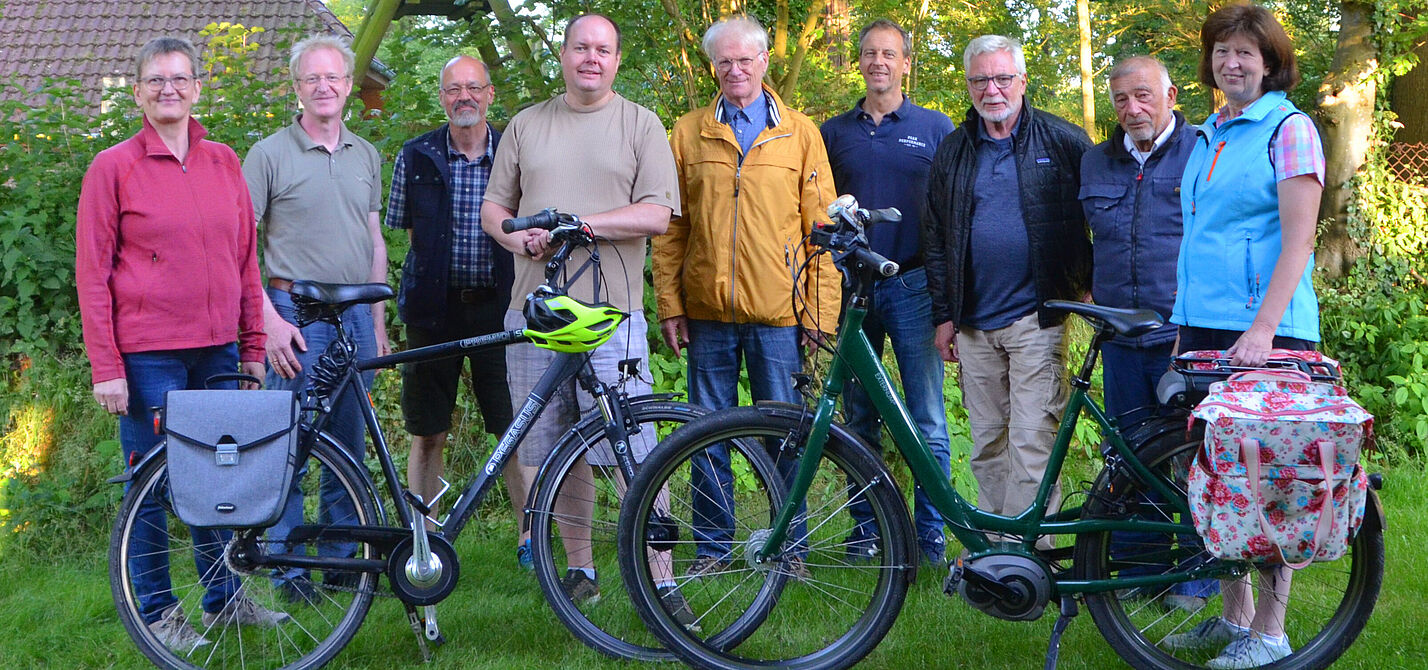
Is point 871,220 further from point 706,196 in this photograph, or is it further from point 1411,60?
point 1411,60

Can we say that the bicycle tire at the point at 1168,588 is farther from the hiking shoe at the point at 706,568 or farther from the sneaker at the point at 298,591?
the sneaker at the point at 298,591

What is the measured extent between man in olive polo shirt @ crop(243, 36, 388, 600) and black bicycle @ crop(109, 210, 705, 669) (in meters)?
0.48

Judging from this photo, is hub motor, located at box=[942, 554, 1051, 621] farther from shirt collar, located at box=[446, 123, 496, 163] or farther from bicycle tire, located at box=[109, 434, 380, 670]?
shirt collar, located at box=[446, 123, 496, 163]

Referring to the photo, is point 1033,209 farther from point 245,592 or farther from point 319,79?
point 245,592

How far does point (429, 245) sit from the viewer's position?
4.23 m

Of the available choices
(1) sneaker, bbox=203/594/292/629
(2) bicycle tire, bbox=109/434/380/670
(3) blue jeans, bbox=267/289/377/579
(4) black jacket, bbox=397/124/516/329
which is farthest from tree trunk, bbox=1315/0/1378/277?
(1) sneaker, bbox=203/594/292/629

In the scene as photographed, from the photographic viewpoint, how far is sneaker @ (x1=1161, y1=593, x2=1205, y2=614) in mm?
3328

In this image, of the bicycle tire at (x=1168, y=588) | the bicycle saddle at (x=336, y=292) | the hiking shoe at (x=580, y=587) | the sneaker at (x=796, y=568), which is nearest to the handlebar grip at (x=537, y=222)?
the bicycle saddle at (x=336, y=292)

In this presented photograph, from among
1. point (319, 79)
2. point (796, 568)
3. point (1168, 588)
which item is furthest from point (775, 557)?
point (319, 79)

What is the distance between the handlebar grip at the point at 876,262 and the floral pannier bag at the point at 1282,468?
0.83 m

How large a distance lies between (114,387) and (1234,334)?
3154 millimetres

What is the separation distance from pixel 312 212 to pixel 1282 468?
304 centimetres

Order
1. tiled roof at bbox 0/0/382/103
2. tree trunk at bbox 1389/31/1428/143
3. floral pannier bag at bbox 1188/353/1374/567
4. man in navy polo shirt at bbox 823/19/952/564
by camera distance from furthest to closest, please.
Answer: tiled roof at bbox 0/0/382/103 → tree trunk at bbox 1389/31/1428/143 → man in navy polo shirt at bbox 823/19/952/564 → floral pannier bag at bbox 1188/353/1374/567

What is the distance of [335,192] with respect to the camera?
12.9 ft
